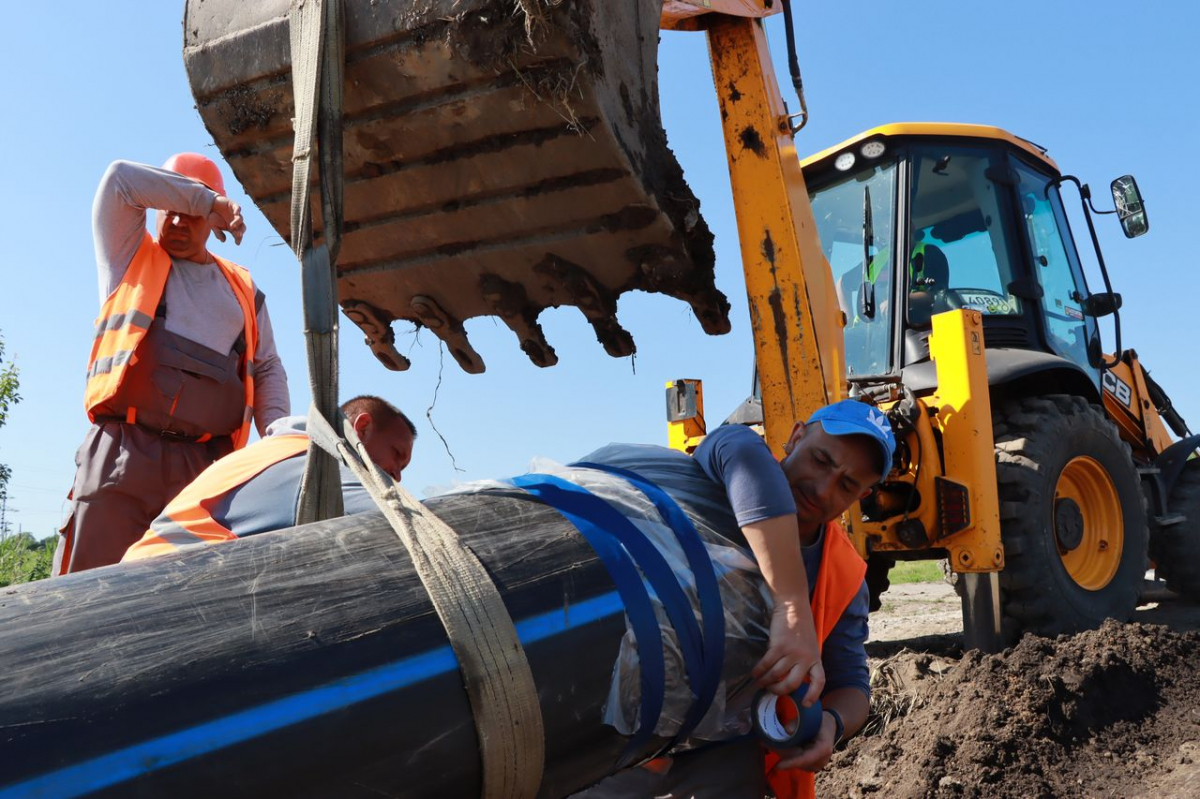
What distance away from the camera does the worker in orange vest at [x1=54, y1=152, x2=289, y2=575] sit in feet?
9.64

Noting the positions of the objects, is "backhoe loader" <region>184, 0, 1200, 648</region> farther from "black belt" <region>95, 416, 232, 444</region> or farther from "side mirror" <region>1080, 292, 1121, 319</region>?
"black belt" <region>95, 416, 232, 444</region>

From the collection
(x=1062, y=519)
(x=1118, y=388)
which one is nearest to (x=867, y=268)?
(x=1062, y=519)

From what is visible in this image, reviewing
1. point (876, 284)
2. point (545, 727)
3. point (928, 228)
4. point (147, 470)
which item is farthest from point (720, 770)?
point (928, 228)

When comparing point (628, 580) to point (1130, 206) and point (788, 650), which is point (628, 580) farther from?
point (1130, 206)

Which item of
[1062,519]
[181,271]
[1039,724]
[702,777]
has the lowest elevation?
[1039,724]

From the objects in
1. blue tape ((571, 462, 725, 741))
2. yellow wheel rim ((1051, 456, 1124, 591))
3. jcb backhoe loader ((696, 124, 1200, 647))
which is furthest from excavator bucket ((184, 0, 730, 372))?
yellow wheel rim ((1051, 456, 1124, 591))

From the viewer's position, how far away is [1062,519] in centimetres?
503

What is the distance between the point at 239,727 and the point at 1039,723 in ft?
11.8

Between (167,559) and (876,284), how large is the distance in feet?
14.1

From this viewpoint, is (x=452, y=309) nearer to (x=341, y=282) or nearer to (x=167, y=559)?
(x=341, y=282)

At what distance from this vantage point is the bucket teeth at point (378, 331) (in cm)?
347

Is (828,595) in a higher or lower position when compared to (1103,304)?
lower

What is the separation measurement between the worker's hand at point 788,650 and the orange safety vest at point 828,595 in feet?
1.33

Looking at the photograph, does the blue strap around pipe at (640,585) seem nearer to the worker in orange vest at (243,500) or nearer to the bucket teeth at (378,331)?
the worker in orange vest at (243,500)
